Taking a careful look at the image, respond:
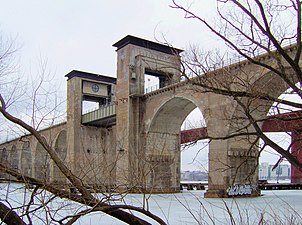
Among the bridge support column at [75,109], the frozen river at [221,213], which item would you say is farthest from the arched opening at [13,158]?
the bridge support column at [75,109]

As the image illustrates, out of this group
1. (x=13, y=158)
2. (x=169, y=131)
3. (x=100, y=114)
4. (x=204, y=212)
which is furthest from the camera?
(x=100, y=114)

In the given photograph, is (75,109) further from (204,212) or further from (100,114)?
(204,212)

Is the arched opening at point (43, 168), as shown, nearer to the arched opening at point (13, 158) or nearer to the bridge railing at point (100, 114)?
the arched opening at point (13, 158)

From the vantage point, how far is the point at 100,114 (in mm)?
36500

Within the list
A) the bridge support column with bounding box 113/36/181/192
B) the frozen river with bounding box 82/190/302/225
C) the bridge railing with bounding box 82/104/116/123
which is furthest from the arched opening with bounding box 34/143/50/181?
the bridge railing with bounding box 82/104/116/123

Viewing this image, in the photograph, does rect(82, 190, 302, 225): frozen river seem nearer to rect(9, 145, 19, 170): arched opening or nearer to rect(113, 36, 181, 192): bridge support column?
rect(9, 145, 19, 170): arched opening

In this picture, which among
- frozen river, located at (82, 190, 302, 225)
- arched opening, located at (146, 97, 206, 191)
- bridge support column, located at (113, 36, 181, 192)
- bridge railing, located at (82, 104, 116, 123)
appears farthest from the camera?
bridge railing, located at (82, 104, 116, 123)

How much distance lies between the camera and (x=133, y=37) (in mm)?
30719

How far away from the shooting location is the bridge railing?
3466cm

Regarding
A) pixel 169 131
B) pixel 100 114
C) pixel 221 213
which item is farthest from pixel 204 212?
pixel 100 114

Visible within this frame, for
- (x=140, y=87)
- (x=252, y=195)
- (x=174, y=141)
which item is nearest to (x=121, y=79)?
(x=140, y=87)

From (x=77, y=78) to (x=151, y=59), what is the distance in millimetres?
12318

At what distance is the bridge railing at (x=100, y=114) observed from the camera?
34.7m

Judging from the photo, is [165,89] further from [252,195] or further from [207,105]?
[252,195]
